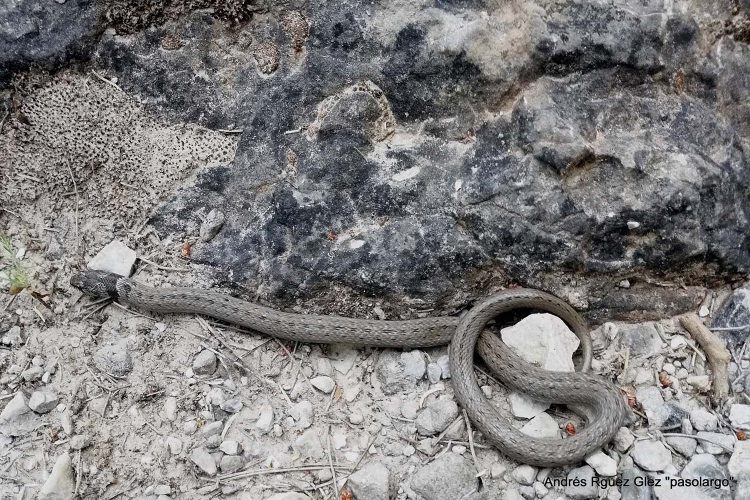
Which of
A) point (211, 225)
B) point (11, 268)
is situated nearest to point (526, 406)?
point (211, 225)

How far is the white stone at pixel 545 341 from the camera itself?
429cm

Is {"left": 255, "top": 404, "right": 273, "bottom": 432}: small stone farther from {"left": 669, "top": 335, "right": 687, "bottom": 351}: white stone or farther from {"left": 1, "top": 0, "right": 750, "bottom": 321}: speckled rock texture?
{"left": 669, "top": 335, "right": 687, "bottom": 351}: white stone

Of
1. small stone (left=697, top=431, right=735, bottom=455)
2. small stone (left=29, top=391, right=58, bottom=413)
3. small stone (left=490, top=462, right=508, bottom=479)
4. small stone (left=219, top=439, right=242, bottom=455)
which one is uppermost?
small stone (left=697, top=431, right=735, bottom=455)

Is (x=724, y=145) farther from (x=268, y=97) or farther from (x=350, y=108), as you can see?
(x=268, y=97)

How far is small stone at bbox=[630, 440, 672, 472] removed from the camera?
12.7 ft

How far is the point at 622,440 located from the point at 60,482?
3.47 meters

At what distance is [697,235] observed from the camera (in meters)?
4.29

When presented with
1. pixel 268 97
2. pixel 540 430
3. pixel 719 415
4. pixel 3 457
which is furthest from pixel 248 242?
pixel 719 415

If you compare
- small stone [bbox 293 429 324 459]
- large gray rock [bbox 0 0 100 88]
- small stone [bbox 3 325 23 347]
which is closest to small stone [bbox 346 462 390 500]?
small stone [bbox 293 429 324 459]

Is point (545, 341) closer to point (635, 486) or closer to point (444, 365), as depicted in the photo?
point (444, 365)

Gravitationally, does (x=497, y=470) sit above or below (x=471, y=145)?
below

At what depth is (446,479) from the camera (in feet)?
12.9

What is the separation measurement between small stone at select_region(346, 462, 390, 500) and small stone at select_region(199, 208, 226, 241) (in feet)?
6.55

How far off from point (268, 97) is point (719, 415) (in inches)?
144
